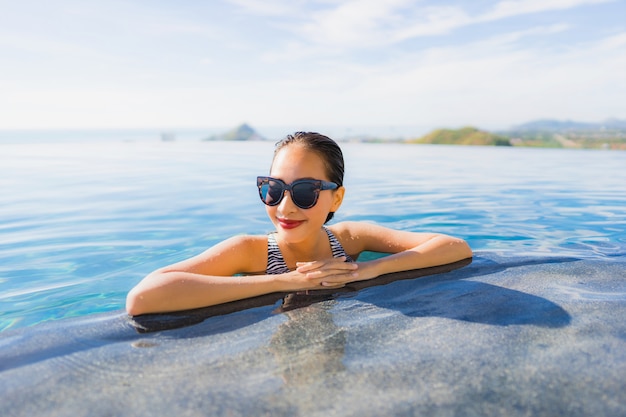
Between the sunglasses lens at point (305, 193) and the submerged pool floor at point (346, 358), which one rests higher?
the sunglasses lens at point (305, 193)

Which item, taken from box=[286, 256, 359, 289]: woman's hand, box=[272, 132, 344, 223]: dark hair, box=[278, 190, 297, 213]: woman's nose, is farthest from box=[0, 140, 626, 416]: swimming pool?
box=[272, 132, 344, 223]: dark hair

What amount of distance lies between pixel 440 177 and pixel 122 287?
9522 millimetres

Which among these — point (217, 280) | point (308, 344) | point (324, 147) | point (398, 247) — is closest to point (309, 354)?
point (308, 344)

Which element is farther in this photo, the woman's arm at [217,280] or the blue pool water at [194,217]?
the blue pool water at [194,217]

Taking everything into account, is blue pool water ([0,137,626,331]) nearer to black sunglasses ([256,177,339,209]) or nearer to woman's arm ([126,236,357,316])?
woman's arm ([126,236,357,316])

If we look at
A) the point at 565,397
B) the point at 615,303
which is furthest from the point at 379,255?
the point at 565,397

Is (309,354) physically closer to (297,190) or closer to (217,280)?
(217,280)

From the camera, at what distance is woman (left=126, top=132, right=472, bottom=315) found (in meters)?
2.85

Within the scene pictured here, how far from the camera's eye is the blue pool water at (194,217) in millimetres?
A: 4789

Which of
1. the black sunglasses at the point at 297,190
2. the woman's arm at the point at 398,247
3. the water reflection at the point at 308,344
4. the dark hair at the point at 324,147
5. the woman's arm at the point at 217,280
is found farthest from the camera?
the woman's arm at the point at 398,247

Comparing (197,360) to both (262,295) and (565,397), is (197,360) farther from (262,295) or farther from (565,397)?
(565,397)

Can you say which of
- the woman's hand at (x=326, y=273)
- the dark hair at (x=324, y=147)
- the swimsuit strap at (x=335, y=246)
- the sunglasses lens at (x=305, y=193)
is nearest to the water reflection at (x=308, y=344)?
the woman's hand at (x=326, y=273)

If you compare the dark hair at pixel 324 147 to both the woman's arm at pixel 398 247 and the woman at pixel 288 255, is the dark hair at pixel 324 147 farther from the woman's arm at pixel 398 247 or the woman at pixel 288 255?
the woman's arm at pixel 398 247

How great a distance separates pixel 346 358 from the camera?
2.19 meters
